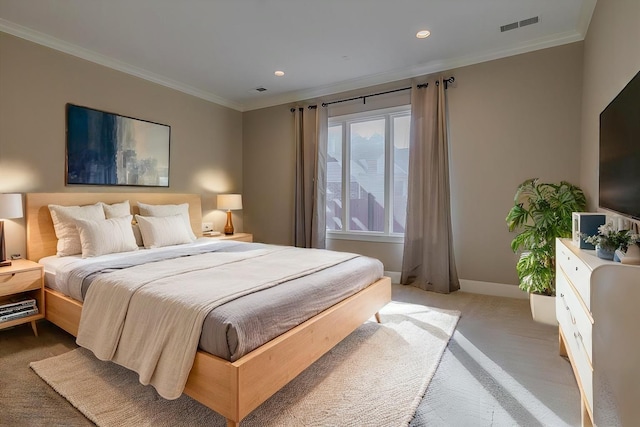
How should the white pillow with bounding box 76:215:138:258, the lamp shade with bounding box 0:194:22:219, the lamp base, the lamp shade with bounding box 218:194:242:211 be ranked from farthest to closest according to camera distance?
the lamp base
the lamp shade with bounding box 218:194:242:211
the white pillow with bounding box 76:215:138:258
the lamp shade with bounding box 0:194:22:219

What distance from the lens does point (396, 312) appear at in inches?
124

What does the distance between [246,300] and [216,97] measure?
407 cm

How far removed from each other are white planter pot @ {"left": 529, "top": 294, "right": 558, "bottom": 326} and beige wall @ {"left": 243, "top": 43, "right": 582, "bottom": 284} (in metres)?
0.70

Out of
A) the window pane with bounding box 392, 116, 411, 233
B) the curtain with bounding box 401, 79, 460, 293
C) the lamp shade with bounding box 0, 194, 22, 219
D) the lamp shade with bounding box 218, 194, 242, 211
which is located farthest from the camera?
the lamp shade with bounding box 218, 194, 242, 211

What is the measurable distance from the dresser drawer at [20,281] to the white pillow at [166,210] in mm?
1258

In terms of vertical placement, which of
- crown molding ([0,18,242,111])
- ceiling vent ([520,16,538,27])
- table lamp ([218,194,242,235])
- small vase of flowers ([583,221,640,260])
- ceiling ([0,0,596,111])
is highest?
ceiling vent ([520,16,538,27])

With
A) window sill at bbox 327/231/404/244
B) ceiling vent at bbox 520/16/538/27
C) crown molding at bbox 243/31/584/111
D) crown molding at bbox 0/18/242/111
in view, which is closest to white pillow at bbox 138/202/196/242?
crown molding at bbox 0/18/242/111

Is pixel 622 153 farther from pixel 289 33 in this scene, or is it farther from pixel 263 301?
pixel 289 33

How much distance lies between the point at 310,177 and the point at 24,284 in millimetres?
3243

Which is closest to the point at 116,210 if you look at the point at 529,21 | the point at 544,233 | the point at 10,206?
the point at 10,206

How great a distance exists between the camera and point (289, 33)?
3123 mm

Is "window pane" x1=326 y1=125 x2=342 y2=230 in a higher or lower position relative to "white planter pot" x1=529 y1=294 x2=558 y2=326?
higher

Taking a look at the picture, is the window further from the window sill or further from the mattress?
the mattress

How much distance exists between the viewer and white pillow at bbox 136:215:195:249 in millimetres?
3480
